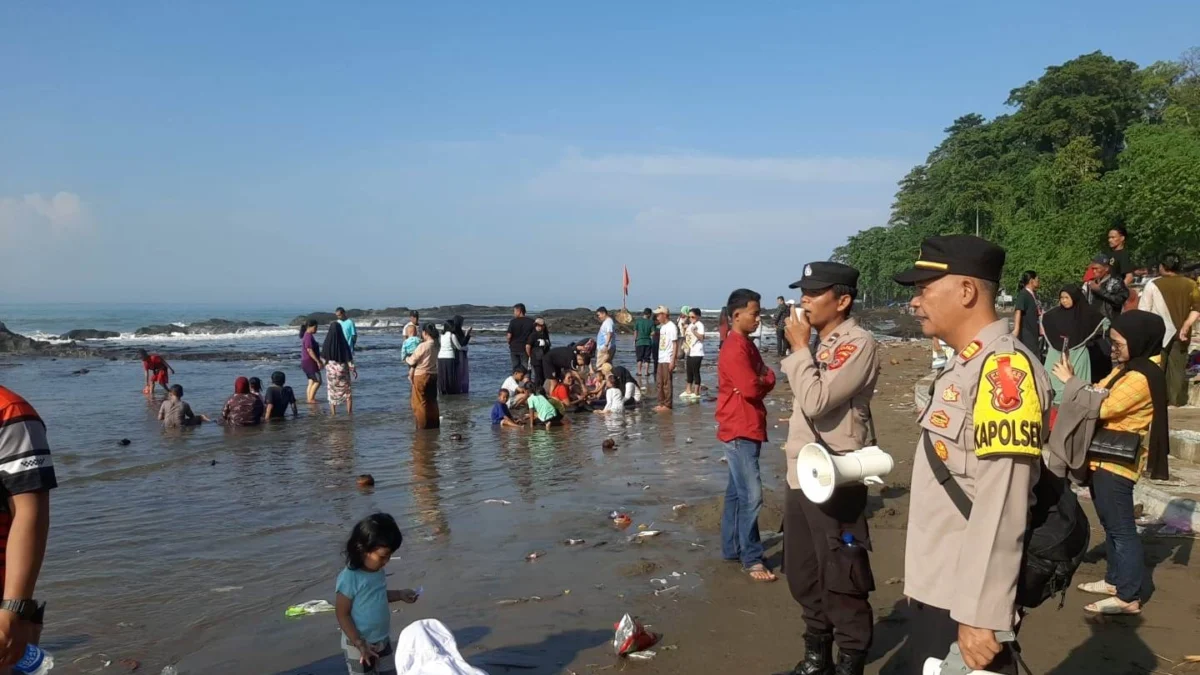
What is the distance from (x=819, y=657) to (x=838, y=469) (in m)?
1.29

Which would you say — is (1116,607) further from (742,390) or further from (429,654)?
(429,654)

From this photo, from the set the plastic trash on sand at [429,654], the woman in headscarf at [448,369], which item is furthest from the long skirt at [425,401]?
the plastic trash on sand at [429,654]

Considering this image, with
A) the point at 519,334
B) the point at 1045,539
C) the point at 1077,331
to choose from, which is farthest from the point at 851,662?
the point at 519,334

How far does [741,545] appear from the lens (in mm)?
5742

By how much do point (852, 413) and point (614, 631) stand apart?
75.4 inches

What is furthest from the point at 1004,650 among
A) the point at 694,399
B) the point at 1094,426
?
the point at 694,399

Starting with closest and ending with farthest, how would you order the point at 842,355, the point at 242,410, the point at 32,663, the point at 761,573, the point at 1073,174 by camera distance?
the point at 32,663 → the point at 842,355 → the point at 761,573 → the point at 242,410 → the point at 1073,174

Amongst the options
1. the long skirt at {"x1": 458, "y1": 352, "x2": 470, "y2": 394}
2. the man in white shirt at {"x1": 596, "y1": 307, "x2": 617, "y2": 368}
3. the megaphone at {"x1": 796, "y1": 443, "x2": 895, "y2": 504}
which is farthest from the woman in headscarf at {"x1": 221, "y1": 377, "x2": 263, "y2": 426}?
Answer: the megaphone at {"x1": 796, "y1": 443, "x2": 895, "y2": 504}

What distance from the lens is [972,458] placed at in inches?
99.4

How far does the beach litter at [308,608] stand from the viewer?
534 centimetres

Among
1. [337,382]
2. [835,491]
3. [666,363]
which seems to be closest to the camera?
[835,491]

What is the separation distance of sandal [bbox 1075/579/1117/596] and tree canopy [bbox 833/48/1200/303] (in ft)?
81.2

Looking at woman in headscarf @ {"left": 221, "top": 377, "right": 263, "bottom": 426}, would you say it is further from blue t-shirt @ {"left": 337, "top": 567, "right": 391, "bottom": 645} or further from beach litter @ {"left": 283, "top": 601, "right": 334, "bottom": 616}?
blue t-shirt @ {"left": 337, "top": 567, "right": 391, "bottom": 645}

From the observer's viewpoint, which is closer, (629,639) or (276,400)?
(629,639)
